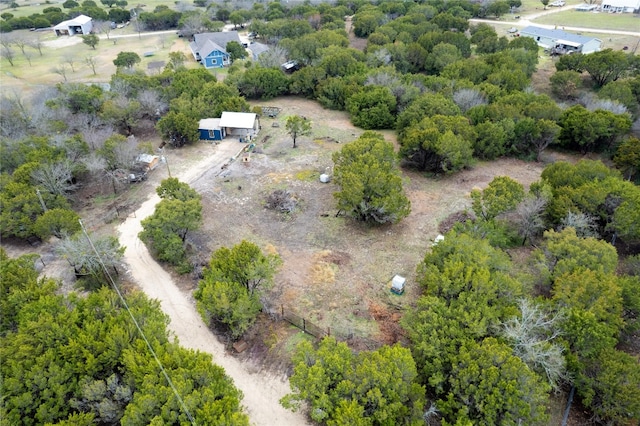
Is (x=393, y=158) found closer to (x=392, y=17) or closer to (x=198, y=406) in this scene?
(x=198, y=406)

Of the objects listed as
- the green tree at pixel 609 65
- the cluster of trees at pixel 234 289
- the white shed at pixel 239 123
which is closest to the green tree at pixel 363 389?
the cluster of trees at pixel 234 289

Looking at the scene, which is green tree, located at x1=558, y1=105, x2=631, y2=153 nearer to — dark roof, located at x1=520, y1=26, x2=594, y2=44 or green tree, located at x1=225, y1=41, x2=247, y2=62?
dark roof, located at x1=520, y1=26, x2=594, y2=44

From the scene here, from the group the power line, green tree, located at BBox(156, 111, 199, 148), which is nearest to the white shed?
green tree, located at BBox(156, 111, 199, 148)

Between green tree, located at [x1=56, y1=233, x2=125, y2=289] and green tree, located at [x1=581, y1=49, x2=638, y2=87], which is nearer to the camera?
green tree, located at [x1=56, y1=233, x2=125, y2=289]

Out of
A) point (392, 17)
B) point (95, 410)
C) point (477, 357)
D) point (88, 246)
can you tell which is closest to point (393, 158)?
point (477, 357)

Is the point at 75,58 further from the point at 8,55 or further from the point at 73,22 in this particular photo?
the point at 73,22

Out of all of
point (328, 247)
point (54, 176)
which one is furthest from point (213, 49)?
point (328, 247)
